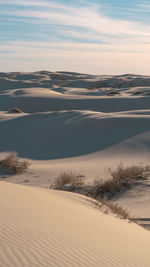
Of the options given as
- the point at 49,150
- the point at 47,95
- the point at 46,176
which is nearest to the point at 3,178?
the point at 46,176

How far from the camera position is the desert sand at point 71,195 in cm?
412

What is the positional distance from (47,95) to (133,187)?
27.1 m

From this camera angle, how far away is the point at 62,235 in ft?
15.3

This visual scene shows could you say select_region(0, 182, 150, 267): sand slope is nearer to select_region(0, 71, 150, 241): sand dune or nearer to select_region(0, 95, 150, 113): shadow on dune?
select_region(0, 71, 150, 241): sand dune

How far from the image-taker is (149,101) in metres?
31.4

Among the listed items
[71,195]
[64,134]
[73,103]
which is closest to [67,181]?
[71,195]

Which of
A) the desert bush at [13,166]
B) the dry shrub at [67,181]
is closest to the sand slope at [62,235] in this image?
the dry shrub at [67,181]

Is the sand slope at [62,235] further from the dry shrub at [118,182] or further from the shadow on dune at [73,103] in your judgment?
the shadow on dune at [73,103]

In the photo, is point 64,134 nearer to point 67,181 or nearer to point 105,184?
point 67,181

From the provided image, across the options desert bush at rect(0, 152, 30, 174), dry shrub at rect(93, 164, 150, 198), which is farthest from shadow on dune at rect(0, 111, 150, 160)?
dry shrub at rect(93, 164, 150, 198)

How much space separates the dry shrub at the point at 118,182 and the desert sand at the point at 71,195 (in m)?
0.27

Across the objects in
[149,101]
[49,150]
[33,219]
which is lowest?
[33,219]

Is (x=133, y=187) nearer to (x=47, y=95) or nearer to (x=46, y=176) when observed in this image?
(x=46, y=176)

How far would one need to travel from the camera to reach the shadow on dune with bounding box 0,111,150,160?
16.3 metres
